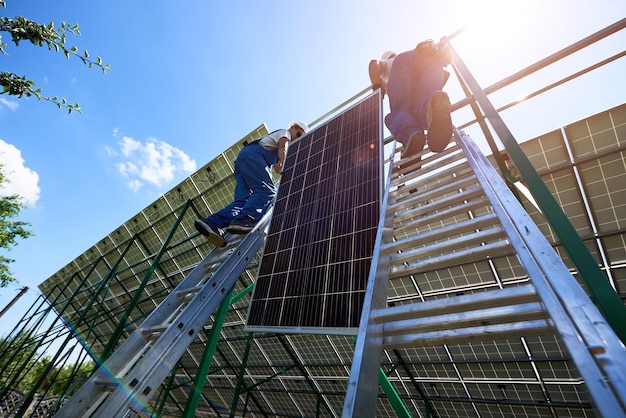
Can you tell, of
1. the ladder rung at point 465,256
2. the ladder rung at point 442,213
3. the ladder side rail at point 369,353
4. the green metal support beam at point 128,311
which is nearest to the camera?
the ladder side rail at point 369,353

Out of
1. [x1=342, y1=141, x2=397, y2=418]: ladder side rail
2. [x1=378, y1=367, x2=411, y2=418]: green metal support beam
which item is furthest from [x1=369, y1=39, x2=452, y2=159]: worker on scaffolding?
[x1=378, y1=367, x2=411, y2=418]: green metal support beam

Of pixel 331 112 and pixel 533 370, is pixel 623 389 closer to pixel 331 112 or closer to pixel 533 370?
pixel 331 112

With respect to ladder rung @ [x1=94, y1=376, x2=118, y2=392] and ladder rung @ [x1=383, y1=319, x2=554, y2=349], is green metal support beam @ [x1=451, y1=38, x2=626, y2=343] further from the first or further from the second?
ladder rung @ [x1=94, y1=376, x2=118, y2=392]

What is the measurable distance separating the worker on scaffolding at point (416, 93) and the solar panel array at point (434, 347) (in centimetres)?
262

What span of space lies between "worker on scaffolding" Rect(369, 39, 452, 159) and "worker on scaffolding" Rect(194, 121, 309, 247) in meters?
Answer: 2.01

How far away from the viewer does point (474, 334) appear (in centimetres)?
128

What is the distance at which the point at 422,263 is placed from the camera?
67.9 inches

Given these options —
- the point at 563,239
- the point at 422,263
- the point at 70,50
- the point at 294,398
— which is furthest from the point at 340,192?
A: the point at 294,398

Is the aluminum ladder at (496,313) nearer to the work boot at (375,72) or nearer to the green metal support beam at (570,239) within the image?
the green metal support beam at (570,239)

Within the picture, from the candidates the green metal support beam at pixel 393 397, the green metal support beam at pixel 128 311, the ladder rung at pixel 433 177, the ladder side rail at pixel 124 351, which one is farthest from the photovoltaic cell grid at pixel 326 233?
the green metal support beam at pixel 128 311

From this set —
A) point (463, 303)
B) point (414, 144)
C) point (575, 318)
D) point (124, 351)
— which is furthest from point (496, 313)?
point (124, 351)

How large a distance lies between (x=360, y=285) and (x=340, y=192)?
132 cm

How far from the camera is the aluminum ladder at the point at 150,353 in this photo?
2.23m

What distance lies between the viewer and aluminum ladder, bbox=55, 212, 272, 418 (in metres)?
2.23
